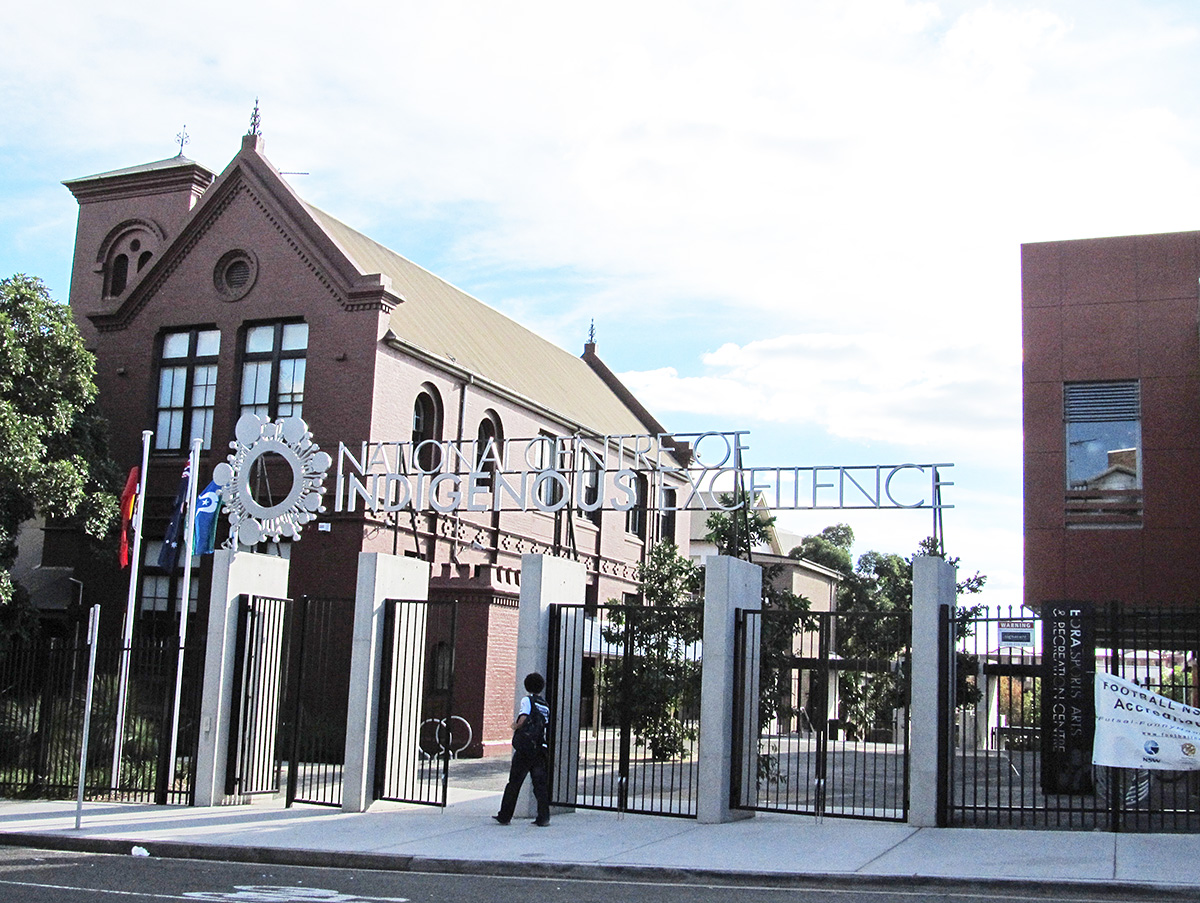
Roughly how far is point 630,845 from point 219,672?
20.8ft

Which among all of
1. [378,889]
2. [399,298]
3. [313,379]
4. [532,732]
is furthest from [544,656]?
[399,298]

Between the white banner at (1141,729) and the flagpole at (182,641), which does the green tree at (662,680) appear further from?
the white banner at (1141,729)

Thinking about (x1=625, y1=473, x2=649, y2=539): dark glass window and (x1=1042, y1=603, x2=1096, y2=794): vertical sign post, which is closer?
(x1=1042, y1=603, x2=1096, y2=794): vertical sign post

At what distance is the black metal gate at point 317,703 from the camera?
54.0 ft

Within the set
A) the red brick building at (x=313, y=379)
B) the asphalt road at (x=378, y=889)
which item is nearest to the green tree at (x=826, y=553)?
the red brick building at (x=313, y=379)

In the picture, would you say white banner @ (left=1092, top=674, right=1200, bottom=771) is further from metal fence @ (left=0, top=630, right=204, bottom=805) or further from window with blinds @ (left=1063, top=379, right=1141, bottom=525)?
metal fence @ (left=0, top=630, right=204, bottom=805)

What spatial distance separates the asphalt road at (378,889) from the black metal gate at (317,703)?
154 inches

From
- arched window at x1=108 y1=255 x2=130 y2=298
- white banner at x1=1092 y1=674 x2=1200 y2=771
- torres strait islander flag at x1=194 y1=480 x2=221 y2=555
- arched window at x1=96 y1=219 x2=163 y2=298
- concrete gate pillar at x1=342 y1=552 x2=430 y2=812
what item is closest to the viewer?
white banner at x1=1092 y1=674 x2=1200 y2=771

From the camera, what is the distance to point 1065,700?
63.3 ft

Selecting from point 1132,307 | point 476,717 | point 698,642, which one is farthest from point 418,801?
point 1132,307

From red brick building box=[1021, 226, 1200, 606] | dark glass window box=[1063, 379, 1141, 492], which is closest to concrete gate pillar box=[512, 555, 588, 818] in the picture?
red brick building box=[1021, 226, 1200, 606]

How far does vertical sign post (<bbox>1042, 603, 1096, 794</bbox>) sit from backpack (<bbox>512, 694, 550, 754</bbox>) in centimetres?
638

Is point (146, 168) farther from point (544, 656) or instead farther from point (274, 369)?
point (544, 656)

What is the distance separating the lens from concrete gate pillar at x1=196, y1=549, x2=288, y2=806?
16.5m
